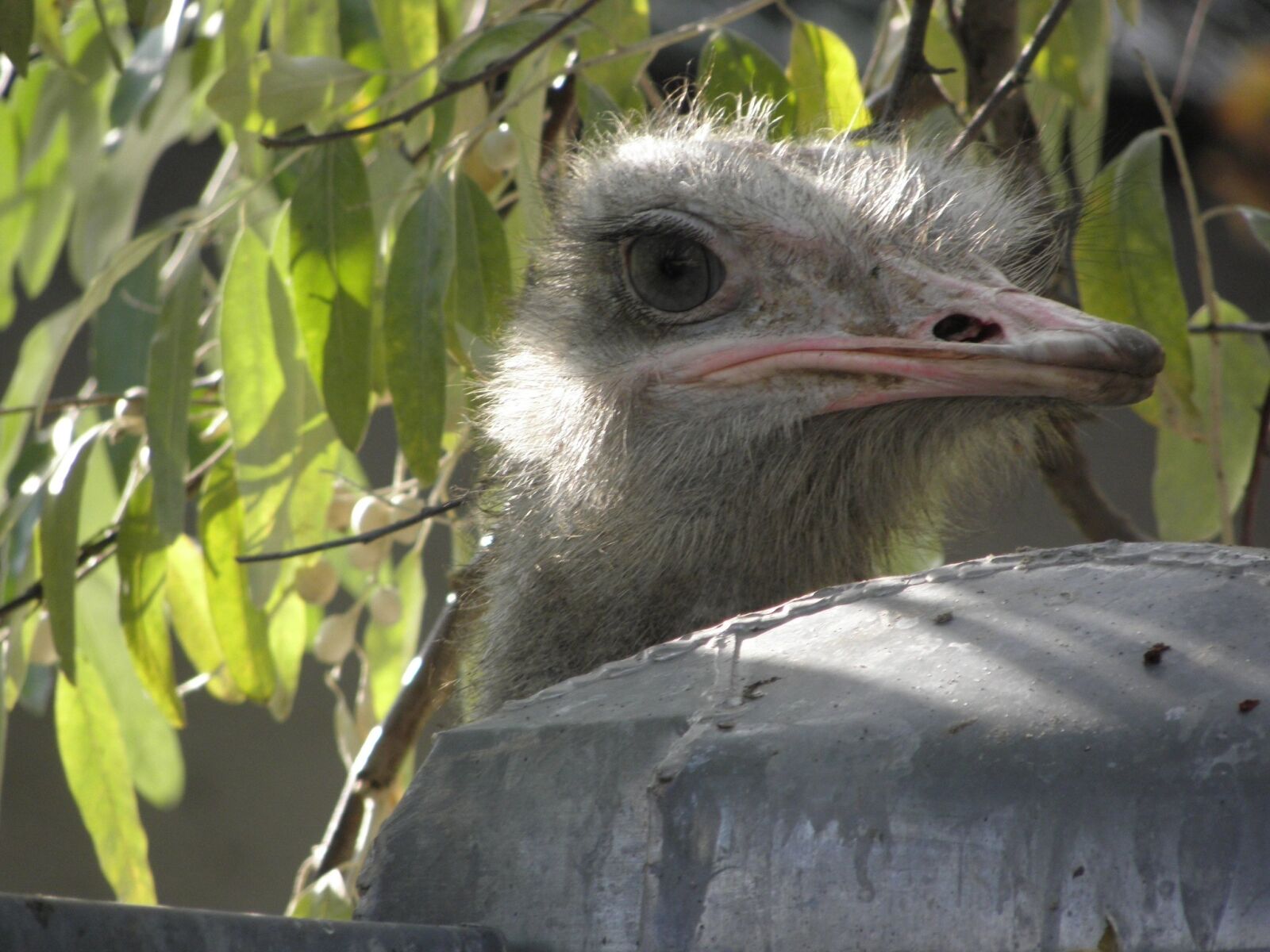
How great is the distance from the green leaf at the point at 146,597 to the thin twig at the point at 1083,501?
983mm

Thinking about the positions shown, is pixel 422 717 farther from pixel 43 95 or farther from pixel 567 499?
pixel 43 95

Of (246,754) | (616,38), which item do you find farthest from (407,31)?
(246,754)

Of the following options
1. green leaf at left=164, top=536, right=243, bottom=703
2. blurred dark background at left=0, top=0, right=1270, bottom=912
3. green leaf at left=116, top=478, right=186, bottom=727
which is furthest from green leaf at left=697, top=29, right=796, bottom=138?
blurred dark background at left=0, top=0, right=1270, bottom=912

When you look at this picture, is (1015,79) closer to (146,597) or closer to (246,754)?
(146,597)

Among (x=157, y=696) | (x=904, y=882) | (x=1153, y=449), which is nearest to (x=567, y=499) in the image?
(x=157, y=696)

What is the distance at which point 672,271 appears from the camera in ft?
4.49

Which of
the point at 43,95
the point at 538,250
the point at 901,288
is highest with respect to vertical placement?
the point at 43,95

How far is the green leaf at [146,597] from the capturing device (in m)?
1.77

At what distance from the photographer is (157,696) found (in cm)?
184

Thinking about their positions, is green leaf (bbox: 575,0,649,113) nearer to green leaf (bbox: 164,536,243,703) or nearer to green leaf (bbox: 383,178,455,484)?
green leaf (bbox: 383,178,455,484)

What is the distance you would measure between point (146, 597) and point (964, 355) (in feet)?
3.38

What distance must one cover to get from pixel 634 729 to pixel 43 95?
194 centimetres

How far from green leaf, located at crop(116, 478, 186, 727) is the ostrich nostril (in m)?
0.94

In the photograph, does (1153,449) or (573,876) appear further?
(1153,449)
